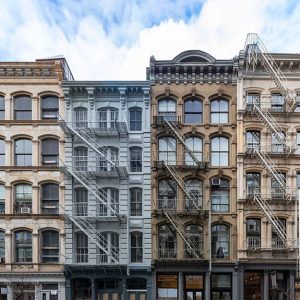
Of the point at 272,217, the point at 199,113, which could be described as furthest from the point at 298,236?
the point at 199,113

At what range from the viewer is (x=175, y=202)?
24344 millimetres

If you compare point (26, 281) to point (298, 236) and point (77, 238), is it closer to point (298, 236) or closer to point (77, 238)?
point (77, 238)

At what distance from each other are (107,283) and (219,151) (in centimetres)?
1247

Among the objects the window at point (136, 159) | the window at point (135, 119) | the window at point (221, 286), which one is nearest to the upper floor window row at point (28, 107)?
the window at point (135, 119)

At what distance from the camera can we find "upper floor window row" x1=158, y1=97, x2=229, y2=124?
24.9 meters

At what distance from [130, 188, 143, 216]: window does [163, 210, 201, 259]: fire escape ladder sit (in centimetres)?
200

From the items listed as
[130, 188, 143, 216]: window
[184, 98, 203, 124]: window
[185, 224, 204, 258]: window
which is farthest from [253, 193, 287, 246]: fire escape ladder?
[130, 188, 143, 216]: window

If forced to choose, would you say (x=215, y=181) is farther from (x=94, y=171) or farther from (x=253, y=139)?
(x=94, y=171)

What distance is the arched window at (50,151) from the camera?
971 inches

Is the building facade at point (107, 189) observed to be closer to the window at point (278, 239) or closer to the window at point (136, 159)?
the window at point (136, 159)

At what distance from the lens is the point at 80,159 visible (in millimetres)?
24609

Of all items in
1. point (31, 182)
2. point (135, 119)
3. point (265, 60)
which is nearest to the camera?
point (265, 60)

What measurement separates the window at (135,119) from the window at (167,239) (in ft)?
24.4

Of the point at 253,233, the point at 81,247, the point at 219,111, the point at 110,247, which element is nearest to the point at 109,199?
the point at 110,247
